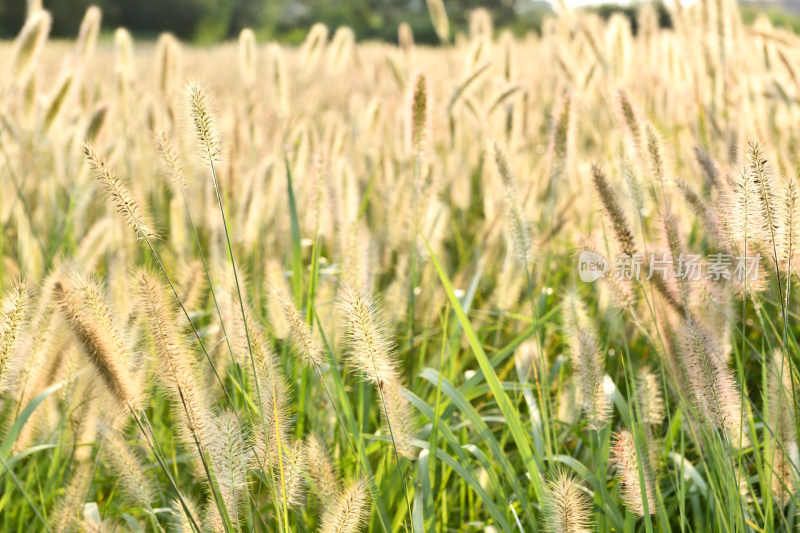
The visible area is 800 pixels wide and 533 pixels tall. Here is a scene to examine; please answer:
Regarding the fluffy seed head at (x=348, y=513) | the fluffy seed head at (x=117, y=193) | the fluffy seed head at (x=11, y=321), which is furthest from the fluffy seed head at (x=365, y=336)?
the fluffy seed head at (x=11, y=321)

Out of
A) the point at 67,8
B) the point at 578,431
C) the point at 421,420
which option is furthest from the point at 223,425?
the point at 67,8

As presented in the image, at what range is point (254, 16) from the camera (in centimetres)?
3497

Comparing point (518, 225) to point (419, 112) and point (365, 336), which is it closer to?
point (419, 112)

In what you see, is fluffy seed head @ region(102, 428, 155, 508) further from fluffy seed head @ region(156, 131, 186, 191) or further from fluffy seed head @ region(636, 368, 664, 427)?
fluffy seed head @ region(636, 368, 664, 427)

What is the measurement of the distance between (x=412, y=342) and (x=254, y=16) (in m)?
36.3

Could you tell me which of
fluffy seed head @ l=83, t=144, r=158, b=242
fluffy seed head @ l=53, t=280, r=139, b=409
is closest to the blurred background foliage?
fluffy seed head @ l=83, t=144, r=158, b=242

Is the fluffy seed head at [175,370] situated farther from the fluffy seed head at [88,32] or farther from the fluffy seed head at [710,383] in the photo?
the fluffy seed head at [88,32]

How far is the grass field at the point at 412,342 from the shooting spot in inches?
38.3

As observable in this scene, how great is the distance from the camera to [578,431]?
4.80 ft

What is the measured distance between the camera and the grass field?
3.19 feet

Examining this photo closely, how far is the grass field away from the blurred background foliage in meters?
25.4

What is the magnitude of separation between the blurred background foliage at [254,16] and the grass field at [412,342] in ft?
83.2

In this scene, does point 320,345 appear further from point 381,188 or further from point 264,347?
point 381,188

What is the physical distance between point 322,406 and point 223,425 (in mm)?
725
